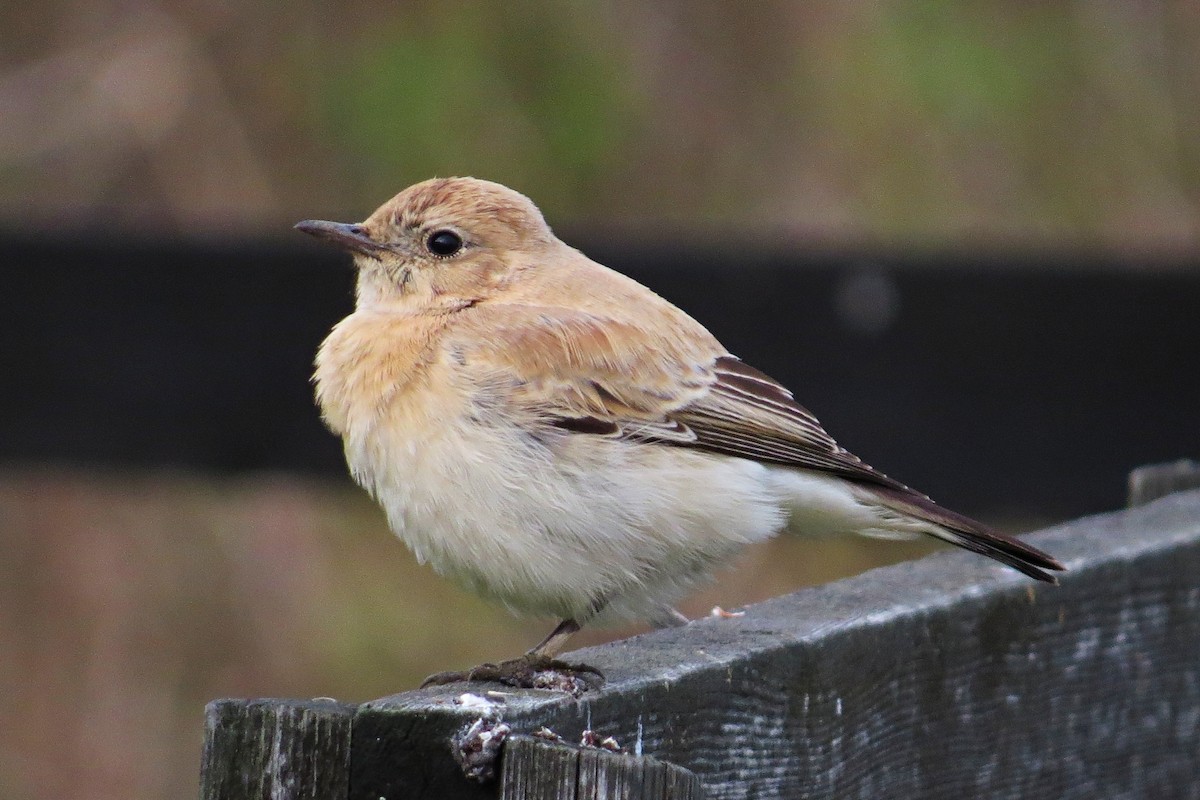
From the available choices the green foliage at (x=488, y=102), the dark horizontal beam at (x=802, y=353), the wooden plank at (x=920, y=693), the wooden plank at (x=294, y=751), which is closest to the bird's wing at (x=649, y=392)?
the wooden plank at (x=920, y=693)

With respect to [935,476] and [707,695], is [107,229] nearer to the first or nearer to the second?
[935,476]

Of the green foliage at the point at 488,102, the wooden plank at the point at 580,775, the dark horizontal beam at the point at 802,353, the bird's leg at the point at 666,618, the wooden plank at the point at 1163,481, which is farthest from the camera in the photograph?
the green foliage at the point at 488,102

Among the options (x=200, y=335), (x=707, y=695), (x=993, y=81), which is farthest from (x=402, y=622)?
(x=707, y=695)

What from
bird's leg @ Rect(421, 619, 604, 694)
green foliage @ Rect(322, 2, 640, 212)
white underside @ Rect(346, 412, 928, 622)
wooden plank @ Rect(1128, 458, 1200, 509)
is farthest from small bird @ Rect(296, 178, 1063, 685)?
green foliage @ Rect(322, 2, 640, 212)

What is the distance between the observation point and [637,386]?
11.8 feet

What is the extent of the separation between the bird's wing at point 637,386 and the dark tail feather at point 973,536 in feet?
0.17

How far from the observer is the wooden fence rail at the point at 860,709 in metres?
1.90

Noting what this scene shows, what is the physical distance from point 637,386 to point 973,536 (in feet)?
2.63

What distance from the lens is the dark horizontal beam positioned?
5.52 m

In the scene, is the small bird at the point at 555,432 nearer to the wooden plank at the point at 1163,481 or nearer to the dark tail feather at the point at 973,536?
the dark tail feather at the point at 973,536

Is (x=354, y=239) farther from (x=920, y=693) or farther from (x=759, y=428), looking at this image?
(x=920, y=693)

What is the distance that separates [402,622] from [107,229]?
292 centimetres

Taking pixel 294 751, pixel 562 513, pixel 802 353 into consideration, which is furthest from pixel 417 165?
pixel 294 751

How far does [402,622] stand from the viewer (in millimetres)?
7891
